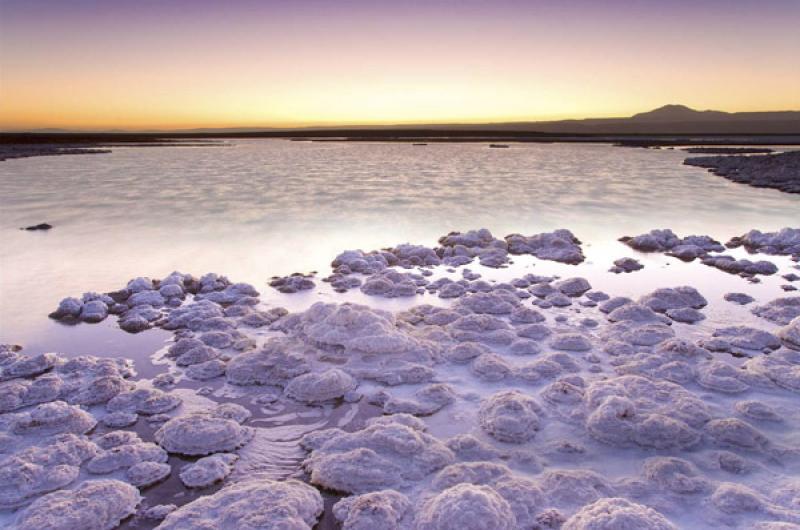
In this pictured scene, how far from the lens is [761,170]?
29062 mm

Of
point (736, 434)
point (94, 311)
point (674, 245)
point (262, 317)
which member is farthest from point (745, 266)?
point (94, 311)

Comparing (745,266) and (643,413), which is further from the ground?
(745,266)

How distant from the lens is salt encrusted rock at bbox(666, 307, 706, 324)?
7.36m

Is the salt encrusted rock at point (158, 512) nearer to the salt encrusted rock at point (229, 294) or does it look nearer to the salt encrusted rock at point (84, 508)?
the salt encrusted rock at point (84, 508)

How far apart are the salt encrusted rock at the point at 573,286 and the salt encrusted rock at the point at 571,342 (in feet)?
6.95

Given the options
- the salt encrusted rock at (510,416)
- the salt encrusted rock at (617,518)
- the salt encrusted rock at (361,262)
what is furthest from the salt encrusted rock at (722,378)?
the salt encrusted rock at (361,262)

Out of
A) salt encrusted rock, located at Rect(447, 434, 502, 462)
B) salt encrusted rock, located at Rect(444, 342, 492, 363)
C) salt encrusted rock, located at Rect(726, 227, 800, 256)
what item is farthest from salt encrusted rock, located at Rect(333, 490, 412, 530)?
salt encrusted rock, located at Rect(726, 227, 800, 256)

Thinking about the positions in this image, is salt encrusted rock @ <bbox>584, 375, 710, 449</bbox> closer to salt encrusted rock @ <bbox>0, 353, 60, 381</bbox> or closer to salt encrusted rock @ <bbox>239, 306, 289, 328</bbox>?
salt encrusted rock @ <bbox>239, 306, 289, 328</bbox>

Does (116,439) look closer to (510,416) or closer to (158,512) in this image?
(158,512)

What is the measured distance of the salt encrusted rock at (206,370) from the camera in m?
5.77

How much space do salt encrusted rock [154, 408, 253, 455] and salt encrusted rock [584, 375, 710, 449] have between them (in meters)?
3.19

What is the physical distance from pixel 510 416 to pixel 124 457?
3356 mm

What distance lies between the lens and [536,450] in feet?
14.5

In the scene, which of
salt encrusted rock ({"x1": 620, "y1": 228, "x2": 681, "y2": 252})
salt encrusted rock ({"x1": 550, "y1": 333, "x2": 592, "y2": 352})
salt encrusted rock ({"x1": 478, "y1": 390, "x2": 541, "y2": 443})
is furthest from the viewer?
salt encrusted rock ({"x1": 620, "y1": 228, "x2": 681, "y2": 252})
